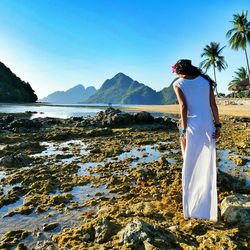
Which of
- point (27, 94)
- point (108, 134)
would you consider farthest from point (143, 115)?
point (27, 94)

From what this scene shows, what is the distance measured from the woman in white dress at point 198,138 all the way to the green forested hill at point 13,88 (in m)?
131

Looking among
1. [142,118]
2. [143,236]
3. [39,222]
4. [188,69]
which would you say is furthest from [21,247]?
[142,118]

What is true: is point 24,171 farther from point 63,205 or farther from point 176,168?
point 176,168

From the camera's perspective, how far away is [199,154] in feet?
15.5

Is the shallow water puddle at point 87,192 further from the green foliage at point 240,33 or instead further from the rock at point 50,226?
the green foliage at point 240,33

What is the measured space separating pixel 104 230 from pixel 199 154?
75.3 inches

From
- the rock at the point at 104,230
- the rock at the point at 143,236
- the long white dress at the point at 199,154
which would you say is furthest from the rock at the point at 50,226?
the long white dress at the point at 199,154

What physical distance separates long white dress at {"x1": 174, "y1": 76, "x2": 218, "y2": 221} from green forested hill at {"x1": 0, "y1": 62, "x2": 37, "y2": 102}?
131341 mm

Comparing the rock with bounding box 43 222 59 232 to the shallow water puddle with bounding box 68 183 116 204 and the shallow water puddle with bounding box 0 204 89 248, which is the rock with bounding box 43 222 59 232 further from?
the shallow water puddle with bounding box 68 183 116 204

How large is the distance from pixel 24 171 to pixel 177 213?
5.02 meters

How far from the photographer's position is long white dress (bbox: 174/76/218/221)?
15.2ft

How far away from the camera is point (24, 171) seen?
8.32 metres

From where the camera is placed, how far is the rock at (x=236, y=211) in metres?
4.46

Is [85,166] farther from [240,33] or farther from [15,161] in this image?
[240,33]
